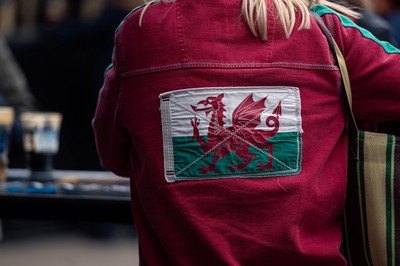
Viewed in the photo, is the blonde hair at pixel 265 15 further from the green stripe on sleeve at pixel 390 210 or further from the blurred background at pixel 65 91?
the blurred background at pixel 65 91

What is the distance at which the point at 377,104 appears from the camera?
2.15m

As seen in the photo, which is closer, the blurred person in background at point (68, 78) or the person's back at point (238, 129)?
the person's back at point (238, 129)

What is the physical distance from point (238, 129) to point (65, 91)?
5.70 metres

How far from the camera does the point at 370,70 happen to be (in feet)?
6.97

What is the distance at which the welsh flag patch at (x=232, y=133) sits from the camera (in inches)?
81.9

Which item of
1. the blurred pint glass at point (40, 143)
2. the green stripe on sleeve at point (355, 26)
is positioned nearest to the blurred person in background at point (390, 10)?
the blurred pint glass at point (40, 143)

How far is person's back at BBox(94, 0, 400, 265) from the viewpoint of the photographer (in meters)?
2.07

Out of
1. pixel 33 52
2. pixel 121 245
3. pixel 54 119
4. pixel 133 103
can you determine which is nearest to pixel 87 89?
pixel 33 52

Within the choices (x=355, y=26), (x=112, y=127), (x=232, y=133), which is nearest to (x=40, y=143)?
(x=112, y=127)

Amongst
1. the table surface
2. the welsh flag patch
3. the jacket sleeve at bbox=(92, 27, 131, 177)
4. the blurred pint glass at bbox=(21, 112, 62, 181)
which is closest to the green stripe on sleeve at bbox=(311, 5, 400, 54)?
the welsh flag patch

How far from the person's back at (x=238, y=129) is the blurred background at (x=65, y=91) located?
9.62 ft

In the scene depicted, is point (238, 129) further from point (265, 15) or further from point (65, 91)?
point (65, 91)

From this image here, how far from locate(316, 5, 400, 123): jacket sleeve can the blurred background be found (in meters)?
3.09

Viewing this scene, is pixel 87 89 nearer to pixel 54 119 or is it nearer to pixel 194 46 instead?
pixel 54 119
